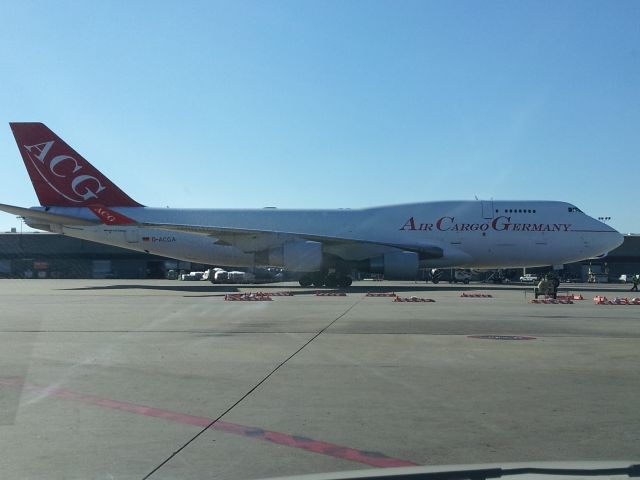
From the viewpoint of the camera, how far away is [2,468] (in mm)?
5254

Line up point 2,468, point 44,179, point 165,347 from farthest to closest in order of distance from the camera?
point 44,179 < point 165,347 < point 2,468

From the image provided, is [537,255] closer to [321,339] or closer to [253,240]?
[253,240]

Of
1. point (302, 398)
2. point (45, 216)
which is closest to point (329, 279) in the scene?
point (45, 216)

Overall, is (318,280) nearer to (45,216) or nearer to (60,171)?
(45,216)

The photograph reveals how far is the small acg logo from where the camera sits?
123 feet

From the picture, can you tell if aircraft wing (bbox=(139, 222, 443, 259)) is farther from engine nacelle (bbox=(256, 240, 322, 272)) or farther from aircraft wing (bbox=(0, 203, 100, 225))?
aircraft wing (bbox=(0, 203, 100, 225))

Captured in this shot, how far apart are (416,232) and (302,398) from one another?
1160 inches

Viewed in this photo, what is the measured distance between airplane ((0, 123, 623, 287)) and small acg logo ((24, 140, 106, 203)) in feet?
0.17

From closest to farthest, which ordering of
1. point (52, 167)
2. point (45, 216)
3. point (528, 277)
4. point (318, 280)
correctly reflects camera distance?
point (45, 216) → point (318, 280) → point (52, 167) → point (528, 277)

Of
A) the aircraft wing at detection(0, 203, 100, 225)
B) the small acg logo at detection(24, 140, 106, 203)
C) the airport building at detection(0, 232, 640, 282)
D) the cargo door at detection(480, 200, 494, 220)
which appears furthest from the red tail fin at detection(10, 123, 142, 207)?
the airport building at detection(0, 232, 640, 282)

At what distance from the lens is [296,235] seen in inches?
1344

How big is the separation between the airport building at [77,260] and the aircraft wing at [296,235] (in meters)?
40.8

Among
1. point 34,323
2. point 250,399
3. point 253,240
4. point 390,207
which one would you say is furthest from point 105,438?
point 390,207

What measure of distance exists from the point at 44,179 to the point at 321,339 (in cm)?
2916
